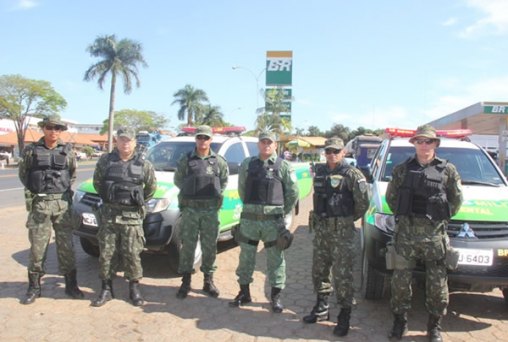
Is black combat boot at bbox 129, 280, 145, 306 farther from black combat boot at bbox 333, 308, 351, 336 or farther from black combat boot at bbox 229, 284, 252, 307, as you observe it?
black combat boot at bbox 333, 308, 351, 336

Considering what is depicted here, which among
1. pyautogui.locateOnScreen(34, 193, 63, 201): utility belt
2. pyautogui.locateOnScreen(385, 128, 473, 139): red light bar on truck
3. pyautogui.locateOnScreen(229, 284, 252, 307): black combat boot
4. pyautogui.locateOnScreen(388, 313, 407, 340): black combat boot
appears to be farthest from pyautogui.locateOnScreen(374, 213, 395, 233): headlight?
pyautogui.locateOnScreen(34, 193, 63, 201): utility belt

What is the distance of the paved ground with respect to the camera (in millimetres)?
3555

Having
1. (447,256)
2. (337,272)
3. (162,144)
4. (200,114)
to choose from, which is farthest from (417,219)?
(200,114)

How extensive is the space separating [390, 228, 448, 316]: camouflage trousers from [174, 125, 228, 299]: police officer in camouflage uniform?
1.95m

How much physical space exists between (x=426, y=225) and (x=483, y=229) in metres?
0.64

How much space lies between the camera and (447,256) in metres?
3.35

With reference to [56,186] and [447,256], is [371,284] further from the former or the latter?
[56,186]

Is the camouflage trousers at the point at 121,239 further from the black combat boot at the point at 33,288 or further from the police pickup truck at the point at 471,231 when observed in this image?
the police pickup truck at the point at 471,231

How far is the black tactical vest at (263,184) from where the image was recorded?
410 cm

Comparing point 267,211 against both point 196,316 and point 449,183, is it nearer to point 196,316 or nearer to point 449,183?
point 196,316

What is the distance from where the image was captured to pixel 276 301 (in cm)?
414

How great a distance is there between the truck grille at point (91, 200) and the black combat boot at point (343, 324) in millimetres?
3018

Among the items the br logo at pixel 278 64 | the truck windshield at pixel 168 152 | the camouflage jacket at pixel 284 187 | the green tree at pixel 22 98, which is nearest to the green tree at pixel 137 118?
the green tree at pixel 22 98

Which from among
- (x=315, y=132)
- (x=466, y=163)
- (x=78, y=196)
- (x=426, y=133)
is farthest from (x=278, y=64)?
(x=315, y=132)
